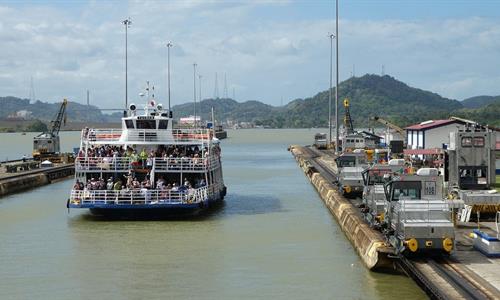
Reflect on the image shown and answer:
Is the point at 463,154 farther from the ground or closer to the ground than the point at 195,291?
farther from the ground

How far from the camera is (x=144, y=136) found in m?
43.5

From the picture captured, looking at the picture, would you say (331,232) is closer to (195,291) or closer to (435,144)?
(195,291)

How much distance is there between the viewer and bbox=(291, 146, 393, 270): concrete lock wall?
25609 millimetres

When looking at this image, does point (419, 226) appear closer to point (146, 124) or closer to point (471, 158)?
point (471, 158)

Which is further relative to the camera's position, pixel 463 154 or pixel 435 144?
pixel 435 144

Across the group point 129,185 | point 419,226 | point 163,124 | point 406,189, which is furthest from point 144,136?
point 419,226

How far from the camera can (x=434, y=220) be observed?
23953mm

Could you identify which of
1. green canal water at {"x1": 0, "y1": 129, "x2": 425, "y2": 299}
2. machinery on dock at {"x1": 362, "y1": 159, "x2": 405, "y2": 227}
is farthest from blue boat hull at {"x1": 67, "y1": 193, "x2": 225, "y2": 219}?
machinery on dock at {"x1": 362, "y1": 159, "x2": 405, "y2": 227}

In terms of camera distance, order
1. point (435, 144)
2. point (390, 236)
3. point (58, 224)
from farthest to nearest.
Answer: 1. point (435, 144)
2. point (58, 224)
3. point (390, 236)

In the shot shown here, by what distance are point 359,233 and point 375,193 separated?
2.68m

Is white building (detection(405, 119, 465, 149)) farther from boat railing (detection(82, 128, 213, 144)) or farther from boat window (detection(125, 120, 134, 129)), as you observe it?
boat window (detection(125, 120, 134, 129))

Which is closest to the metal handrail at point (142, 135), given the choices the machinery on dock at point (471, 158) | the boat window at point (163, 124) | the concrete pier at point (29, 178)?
the boat window at point (163, 124)

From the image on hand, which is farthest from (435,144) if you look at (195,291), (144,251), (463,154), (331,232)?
(195,291)

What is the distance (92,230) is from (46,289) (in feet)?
39.6
